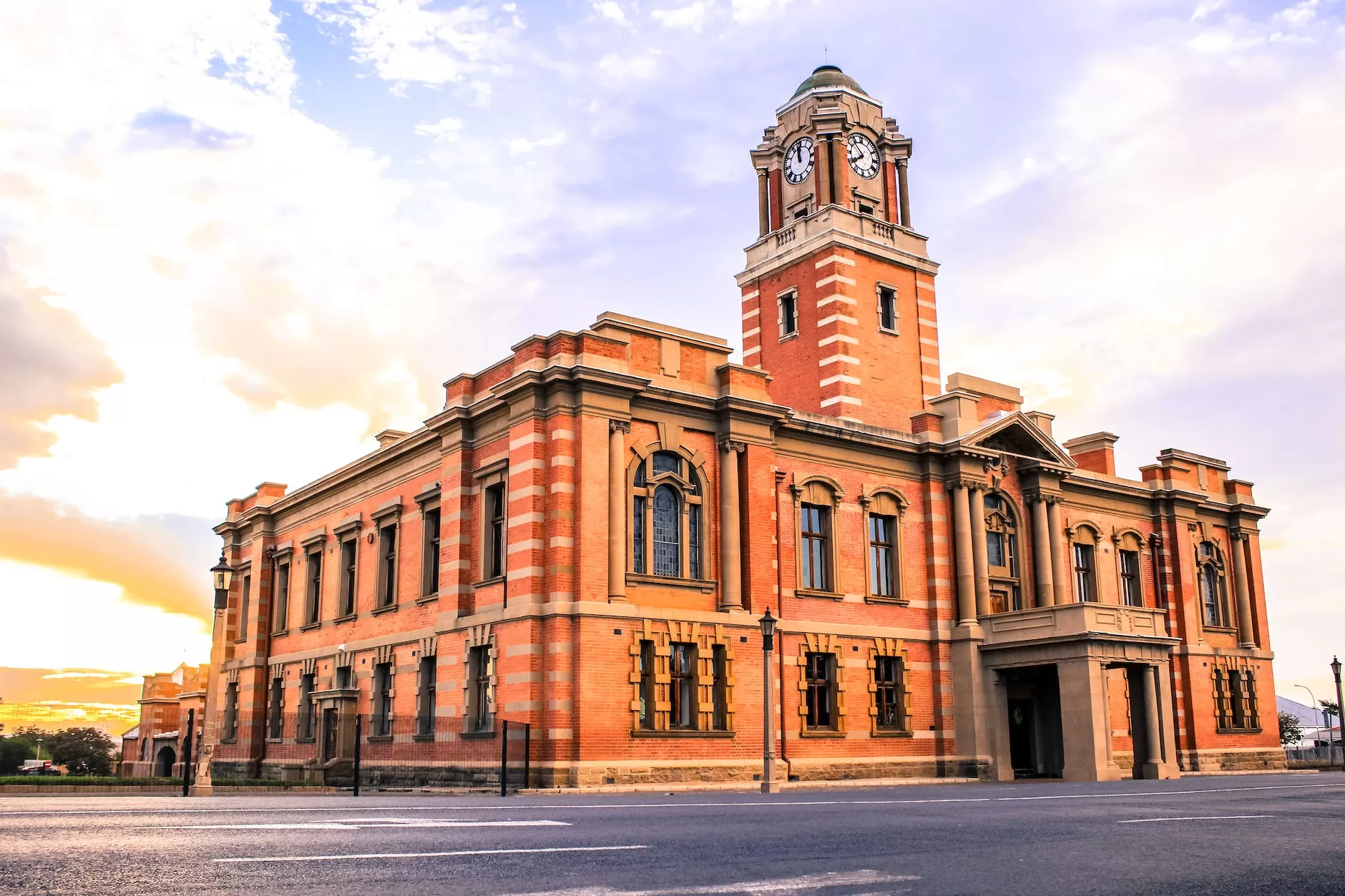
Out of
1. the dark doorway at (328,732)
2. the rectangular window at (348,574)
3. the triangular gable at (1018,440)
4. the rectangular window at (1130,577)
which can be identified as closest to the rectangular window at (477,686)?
the dark doorway at (328,732)

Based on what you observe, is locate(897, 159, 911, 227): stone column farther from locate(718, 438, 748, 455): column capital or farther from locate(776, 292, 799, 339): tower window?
locate(718, 438, 748, 455): column capital

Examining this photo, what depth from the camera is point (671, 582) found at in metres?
29.9

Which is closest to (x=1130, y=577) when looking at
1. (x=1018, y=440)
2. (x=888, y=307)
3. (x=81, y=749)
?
(x=1018, y=440)

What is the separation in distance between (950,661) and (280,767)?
23.5m

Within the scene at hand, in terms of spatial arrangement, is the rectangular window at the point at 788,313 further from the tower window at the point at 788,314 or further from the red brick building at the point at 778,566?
the red brick building at the point at 778,566

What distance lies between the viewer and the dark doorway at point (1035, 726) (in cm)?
3719

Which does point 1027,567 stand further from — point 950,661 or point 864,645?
point 864,645

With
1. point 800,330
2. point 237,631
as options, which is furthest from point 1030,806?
point 237,631

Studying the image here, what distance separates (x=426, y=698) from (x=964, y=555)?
1725cm

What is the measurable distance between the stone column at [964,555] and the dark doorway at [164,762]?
47.3m

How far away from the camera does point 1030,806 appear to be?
56.8ft

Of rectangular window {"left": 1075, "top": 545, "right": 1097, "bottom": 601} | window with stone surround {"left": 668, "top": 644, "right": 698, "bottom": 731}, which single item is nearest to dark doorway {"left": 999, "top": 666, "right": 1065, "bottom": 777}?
rectangular window {"left": 1075, "top": 545, "right": 1097, "bottom": 601}

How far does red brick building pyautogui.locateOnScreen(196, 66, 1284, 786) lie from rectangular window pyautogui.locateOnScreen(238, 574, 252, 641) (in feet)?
0.55

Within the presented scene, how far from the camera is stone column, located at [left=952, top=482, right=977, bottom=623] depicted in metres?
36.2
